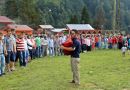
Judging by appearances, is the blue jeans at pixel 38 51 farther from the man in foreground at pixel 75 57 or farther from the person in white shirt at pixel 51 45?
the man in foreground at pixel 75 57

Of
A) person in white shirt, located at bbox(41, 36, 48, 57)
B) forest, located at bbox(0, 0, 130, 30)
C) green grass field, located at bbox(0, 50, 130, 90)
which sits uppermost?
forest, located at bbox(0, 0, 130, 30)

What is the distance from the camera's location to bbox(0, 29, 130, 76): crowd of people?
18.7 meters

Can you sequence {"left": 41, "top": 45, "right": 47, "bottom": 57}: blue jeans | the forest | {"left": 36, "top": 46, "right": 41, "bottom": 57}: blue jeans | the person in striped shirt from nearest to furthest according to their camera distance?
the person in striped shirt → {"left": 36, "top": 46, "right": 41, "bottom": 57}: blue jeans → {"left": 41, "top": 45, "right": 47, "bottom": 57}: blue jeans → the forest

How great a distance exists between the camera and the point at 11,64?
19.7 meters

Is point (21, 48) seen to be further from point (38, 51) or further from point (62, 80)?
point (38, 51)

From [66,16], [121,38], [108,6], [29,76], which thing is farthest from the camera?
[108,6]

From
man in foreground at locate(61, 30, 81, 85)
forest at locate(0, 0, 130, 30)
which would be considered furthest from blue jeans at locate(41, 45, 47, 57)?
forest at locate(0, 0, 130, 30)

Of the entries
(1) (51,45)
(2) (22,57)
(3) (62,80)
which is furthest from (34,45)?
(3) (62,80)

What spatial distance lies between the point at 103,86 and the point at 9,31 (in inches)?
264

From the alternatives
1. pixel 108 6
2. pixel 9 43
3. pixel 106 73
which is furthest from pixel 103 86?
pixel 108 6

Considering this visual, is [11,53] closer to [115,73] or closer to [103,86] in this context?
[115,73]

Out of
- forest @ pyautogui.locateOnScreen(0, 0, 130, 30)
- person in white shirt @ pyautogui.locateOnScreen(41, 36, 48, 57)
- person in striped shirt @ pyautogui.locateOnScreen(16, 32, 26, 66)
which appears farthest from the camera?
forest @ pyautogui.locateOnScreen(0, 0, 130, 30)

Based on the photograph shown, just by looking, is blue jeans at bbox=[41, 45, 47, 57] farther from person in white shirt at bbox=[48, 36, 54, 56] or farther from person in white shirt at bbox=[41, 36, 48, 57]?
person in white shirt at bbox=[48, 36, 54, 56]

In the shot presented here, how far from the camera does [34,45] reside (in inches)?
1038
